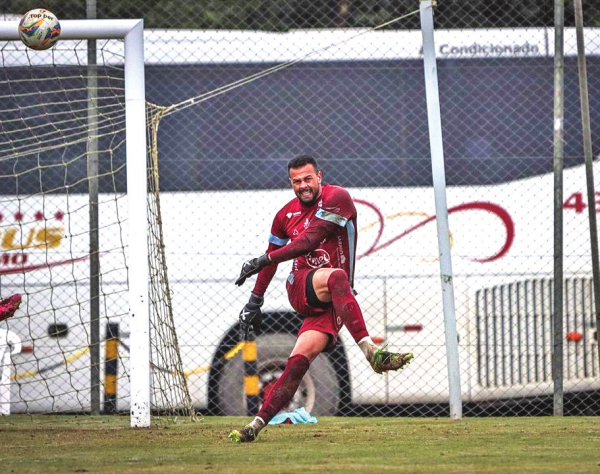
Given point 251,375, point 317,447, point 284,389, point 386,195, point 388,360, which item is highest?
point 386,195

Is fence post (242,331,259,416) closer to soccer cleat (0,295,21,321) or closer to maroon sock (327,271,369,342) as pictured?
soccer cleat (0,295,21,321)

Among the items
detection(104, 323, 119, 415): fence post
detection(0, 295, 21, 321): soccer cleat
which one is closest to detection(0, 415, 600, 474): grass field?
detection(0, 295, 21, 321): soccer cleat

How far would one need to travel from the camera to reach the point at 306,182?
672 cm

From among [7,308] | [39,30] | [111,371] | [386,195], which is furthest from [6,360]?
[386,195]

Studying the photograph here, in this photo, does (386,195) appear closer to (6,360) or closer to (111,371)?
(111,371)

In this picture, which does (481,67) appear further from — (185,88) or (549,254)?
(185,88)

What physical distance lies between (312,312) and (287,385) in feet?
1.74

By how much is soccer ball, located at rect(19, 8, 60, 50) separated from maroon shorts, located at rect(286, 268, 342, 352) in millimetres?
2347

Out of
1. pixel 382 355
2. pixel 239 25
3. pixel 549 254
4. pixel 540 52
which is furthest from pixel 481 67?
pixel 382 355

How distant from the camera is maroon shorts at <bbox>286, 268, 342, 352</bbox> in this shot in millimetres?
6590

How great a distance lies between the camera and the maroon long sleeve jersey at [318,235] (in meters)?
6.51

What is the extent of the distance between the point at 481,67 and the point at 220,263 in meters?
2.93

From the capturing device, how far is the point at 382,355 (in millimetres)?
6016

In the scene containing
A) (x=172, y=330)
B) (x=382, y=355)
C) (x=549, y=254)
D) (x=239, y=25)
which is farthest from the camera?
→ (x=239, y=25)
